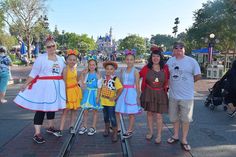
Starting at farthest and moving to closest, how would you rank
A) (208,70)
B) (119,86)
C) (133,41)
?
(133,41)
(208,70)
(119,86)

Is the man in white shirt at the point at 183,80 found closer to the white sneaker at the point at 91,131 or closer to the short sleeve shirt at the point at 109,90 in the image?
the short sleeve shirt at the point at 109,90

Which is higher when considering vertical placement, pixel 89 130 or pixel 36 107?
pixel 36 107

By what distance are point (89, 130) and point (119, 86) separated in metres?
1.21

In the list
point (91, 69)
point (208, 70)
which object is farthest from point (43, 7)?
point (91, 69)

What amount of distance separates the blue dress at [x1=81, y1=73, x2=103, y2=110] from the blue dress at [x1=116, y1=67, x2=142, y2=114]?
0.49m

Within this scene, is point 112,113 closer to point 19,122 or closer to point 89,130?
point 89,130

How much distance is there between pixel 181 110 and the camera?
5523 mm

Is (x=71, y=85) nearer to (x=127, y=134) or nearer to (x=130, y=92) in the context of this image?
(x=130, y=92)

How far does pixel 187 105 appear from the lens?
5453mm

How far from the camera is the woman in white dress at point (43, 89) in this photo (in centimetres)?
548

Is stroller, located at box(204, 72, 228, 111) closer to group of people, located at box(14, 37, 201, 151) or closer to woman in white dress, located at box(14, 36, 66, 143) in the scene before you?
group of people, located at box(14, 37, 201, 151)

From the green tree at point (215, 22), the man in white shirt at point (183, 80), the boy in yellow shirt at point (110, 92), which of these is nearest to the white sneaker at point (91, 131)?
the boy in yellow shirt at point (110, 92)

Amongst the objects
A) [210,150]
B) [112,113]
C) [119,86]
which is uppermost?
[119,86]

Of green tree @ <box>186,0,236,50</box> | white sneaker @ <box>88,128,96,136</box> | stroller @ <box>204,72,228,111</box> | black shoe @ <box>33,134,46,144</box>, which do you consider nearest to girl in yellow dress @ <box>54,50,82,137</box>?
black shoe @ <box>33,134,46,144</box>
